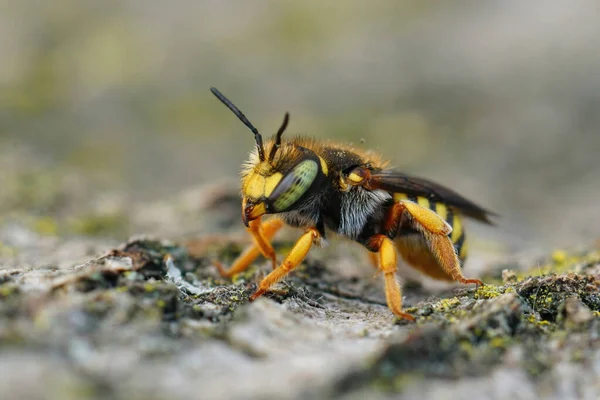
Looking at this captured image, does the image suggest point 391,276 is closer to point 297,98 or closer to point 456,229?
point 456,229

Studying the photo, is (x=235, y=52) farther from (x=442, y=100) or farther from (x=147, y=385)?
(x=147, y=385)

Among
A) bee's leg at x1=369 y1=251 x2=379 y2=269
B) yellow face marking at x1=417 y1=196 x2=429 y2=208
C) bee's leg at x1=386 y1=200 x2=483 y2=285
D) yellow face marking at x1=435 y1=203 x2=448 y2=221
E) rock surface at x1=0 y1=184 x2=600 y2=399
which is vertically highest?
yellow face marking at x1=417 y1=196 x2=429 y2=208

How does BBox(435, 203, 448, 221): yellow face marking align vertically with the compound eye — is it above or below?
below

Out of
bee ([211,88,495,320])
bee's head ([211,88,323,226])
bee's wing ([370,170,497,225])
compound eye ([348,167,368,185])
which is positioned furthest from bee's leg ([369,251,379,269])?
bee's head ([211,88,323,226])

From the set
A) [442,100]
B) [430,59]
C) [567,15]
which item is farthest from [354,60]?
[567,15]

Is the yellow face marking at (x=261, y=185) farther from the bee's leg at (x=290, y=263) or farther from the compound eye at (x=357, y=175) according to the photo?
the compound eye at (x=357, y=175)

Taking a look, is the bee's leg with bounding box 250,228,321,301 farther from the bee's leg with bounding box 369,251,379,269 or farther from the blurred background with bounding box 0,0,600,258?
the blurred background with bounding box 0,0,600,258

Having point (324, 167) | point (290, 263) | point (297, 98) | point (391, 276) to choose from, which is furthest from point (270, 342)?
point (297, 98)

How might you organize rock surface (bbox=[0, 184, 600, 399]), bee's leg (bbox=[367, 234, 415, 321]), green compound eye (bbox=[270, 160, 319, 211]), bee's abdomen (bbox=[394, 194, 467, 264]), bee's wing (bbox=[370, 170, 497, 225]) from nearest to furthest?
rock surface (bbox=[0, 184, 600, 399]), bee's leg (bbox=[367, 234, 415, 321]), green compound eye (bbox=[270, 160, 319, 211]), bee's wing (bbox=[370, 170, 497, 225]), bee's abdomen (bbox=[394, 194, 467, 264])
